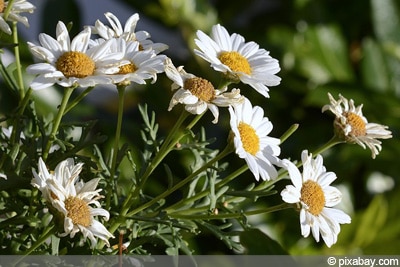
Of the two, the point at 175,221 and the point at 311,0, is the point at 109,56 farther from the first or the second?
the point at 311,0

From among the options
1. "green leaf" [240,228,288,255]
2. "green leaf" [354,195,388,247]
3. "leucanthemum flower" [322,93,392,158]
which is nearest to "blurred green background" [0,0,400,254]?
"green leaf" [354,195,388,247]

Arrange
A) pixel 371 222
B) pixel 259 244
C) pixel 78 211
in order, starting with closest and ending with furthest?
pixel 78 211 < pixel 259 244 < pixel 371 222

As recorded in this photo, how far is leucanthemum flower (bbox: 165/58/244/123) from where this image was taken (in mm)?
400

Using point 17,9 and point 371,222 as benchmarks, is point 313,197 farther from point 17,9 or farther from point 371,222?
point 371,222

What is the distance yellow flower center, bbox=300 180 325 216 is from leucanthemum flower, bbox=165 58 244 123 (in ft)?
0.22

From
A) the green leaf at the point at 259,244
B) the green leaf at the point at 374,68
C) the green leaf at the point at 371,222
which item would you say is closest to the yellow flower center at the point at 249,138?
the green leaf at the point at 259,244

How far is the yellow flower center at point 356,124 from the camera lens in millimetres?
469

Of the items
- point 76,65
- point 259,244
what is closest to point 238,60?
point 76,65

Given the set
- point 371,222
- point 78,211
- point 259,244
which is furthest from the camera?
point 371,222

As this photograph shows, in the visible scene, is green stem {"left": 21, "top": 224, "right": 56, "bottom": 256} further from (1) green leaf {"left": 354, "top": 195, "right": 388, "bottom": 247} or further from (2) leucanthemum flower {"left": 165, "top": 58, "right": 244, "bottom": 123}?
(1) green leaf {"left": 354, "top": 195, "right": 388, "bottom": 247}

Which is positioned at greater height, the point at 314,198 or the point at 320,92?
the point at 314,198

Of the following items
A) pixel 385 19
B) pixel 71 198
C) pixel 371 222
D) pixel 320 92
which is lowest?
pixel 371 222

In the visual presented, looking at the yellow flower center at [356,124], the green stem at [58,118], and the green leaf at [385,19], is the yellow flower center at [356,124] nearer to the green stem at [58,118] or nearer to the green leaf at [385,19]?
the green stem at [58,118]

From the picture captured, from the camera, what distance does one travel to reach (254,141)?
1.44 ft
